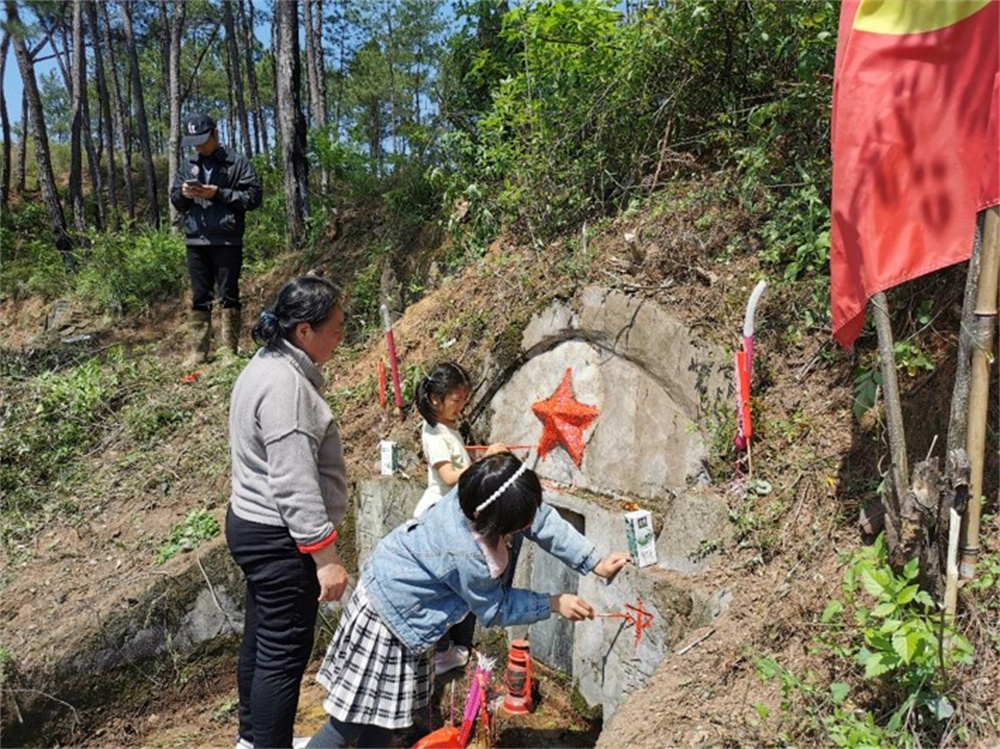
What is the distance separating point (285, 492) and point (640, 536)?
1.54 metres

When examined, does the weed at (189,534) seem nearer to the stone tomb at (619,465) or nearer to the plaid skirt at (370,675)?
the stone tomb at (619,465)

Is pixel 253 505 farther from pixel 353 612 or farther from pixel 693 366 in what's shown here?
pixel 693 366

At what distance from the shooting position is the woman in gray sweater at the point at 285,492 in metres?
2.47

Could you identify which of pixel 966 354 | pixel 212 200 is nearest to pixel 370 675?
pixel 966 354

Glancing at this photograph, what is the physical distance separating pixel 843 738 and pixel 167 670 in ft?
12.1

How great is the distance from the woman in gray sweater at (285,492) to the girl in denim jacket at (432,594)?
6.3 inches

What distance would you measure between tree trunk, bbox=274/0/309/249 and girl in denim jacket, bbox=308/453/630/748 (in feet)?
24.9

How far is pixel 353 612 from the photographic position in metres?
2.62

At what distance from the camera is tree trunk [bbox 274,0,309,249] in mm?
8695

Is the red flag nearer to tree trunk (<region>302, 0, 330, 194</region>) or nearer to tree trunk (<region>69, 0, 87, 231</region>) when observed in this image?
tree trunk (<region>302, 0, 330, 194</region>)

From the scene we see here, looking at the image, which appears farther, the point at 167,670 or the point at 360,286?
the point at 360,286

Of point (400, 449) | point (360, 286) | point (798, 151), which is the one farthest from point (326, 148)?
point (798, 151)

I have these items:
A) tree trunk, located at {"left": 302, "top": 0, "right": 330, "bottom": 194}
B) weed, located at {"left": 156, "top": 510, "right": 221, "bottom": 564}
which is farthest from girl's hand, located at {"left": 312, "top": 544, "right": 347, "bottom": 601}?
tree trunk, located at {"left": 302, "top": 0, "right": 330, "bottom": 194}

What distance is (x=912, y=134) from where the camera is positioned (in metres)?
2.47
